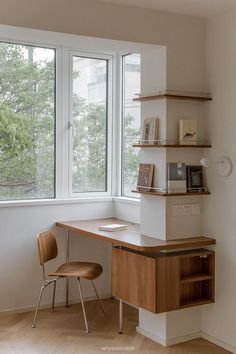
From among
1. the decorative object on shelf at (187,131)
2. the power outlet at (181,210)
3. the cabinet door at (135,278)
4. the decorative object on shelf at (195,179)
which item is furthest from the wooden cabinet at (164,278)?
the decorative object on shelf at (187,131)

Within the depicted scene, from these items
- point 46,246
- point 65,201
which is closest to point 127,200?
point 65,201

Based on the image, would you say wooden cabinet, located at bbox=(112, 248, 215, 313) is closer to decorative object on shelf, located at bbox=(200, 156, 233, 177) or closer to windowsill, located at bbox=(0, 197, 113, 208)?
decorative object on shelf, located at bbox=(200, 156, 233, 177)

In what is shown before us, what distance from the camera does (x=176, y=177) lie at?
375 centimetres

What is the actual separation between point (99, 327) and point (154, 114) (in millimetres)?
1800

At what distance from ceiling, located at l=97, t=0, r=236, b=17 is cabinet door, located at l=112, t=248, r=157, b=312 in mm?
1779

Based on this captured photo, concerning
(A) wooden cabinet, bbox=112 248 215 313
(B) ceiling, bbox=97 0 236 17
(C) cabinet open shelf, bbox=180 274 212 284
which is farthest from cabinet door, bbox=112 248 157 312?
(B) ceiling, bbox=97 0 236 17

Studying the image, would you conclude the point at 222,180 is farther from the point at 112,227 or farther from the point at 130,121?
the point at 130,121

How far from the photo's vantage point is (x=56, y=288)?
Result: 4727 mm

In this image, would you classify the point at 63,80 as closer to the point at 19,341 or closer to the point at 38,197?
the point at 38,197

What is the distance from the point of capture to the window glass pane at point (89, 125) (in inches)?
193

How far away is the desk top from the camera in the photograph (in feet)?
11.6

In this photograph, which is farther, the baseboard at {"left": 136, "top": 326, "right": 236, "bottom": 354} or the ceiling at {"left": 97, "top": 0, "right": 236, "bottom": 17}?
the baseboard at {"left": 136, "top": 326, "right": 236, "bottom": 354}

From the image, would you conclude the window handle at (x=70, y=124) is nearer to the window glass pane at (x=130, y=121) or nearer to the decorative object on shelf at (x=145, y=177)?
the window glass pane at (x=130, y=121)

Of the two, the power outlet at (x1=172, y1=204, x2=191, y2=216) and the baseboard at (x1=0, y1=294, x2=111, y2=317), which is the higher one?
the power outlet at (x1=172, y1=204, x2=191, y2=216)
